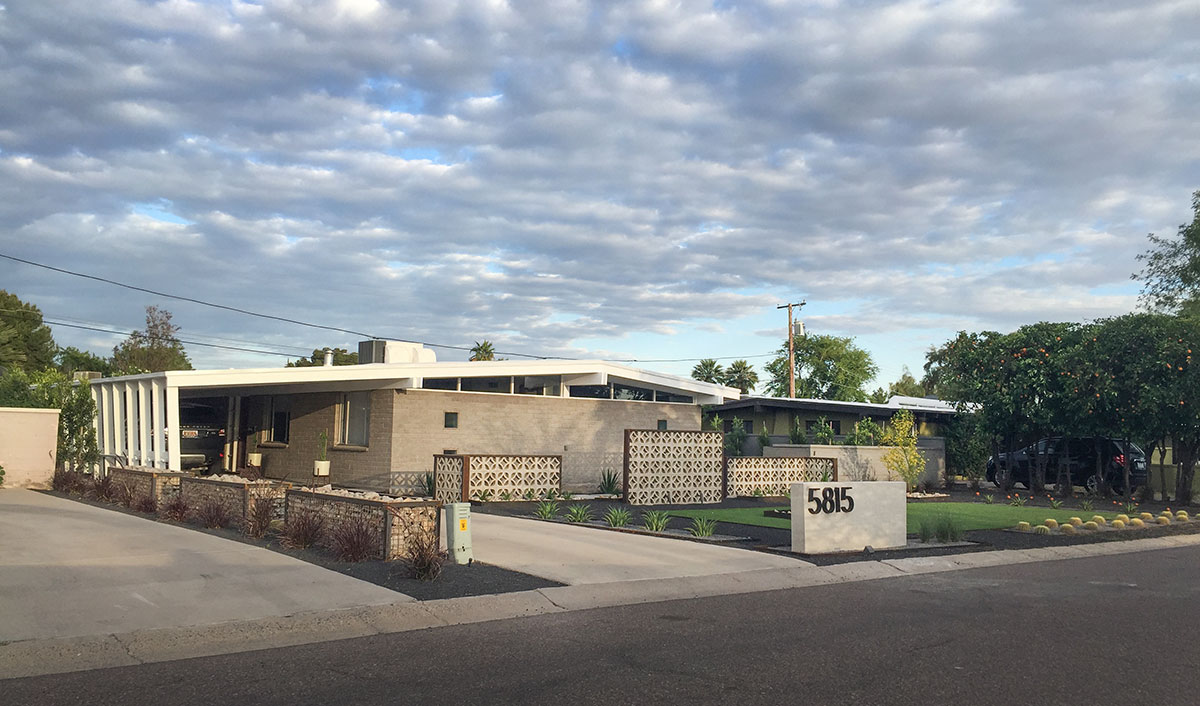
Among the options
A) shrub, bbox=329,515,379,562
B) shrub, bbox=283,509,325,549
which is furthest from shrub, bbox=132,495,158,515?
shrub, bbox=329,515,379,562

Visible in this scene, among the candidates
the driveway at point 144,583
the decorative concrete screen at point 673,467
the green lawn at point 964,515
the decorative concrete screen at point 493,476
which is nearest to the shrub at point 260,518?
the driveway at point 144,583

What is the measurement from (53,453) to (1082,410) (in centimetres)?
2873

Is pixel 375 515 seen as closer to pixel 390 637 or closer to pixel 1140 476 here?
pixel 390 637

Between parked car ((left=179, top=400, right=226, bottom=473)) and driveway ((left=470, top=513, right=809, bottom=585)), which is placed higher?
parked car ((left=179, top=400, right=226, bottom=473))

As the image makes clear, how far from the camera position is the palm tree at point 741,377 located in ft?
256

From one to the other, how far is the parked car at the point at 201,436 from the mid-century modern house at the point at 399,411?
0.63 ft

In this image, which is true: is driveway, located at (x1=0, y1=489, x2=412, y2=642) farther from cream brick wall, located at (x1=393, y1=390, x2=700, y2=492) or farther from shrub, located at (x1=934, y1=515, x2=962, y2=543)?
shrub, located at (x1=934, y1=515, x2=962, y2=543)

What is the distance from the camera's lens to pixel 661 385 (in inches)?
1156

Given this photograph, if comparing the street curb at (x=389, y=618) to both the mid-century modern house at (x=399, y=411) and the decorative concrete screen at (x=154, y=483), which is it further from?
the mid-century modern house at (x=399, y=411)

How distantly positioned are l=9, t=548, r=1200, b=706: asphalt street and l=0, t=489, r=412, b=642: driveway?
155cm

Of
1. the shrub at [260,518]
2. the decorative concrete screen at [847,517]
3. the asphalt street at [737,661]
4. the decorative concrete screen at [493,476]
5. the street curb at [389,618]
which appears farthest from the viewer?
the decorative concrete screen at [493,476]

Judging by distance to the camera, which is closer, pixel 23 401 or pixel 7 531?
pixel 7 531

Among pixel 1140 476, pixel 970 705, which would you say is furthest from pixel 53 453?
pixel 1140 476

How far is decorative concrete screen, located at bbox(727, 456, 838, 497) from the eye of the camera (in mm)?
25922
